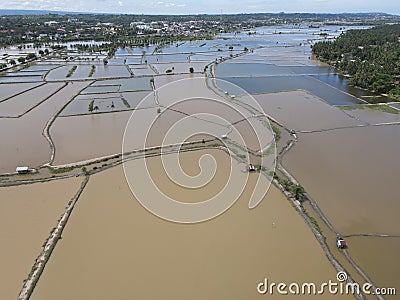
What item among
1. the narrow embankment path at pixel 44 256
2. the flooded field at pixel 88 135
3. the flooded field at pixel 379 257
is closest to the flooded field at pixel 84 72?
the flooded field at pixel 88 135

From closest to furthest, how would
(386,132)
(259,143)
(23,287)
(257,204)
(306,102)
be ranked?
(23,287)
(257,204)
(259,143)
(386,132)
(306,102)

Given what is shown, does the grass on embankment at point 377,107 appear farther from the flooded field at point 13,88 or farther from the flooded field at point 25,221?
the flooded field at point 13,88

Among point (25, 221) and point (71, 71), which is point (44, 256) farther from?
point (71, 71)

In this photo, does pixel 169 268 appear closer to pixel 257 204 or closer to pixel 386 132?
pixel 257 204

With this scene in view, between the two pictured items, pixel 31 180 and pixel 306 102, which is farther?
pixel 306 102

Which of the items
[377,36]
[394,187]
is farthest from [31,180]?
[377,36]

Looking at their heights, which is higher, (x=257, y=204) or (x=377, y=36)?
(x=377, y=36)
